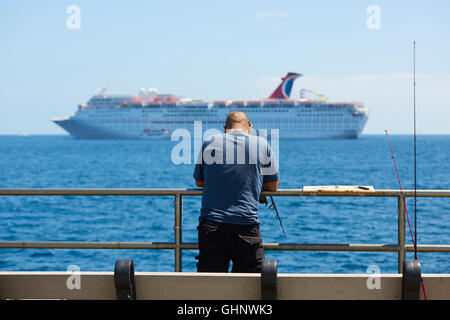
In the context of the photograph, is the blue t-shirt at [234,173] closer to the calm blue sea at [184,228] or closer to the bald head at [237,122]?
the bald head at [237,122]

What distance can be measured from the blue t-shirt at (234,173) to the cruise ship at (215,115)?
393 ft

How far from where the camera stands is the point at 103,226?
2277 cm

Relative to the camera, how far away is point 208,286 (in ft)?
7.63

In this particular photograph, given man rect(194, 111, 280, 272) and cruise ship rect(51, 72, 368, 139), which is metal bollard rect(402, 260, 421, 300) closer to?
man rect(194, 111, 280, 272)

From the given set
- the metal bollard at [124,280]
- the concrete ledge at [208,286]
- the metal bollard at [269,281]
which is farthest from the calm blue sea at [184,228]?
the metal bollard at [124,280]

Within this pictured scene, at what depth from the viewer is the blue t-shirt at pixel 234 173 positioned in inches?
139

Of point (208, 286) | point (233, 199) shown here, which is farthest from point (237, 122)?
point (208, 286)

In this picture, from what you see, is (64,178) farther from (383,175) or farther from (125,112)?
(125,112)

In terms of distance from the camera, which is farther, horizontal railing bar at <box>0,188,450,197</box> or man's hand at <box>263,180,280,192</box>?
horizontal railing bar at <box>0,188,450,197</box>

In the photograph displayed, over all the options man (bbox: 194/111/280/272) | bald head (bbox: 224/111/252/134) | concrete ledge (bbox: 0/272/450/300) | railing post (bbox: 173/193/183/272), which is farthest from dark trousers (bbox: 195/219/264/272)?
concrete ledge (bbox: 0/272/450/300)

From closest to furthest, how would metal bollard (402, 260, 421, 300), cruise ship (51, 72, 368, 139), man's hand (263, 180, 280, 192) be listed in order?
1. metal bollard (402, 260, 421, 300)
2. man's hand (263, 180, 280, 192)
3. cruise ship (51, 72, 368, 139)

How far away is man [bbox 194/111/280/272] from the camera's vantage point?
3.52m

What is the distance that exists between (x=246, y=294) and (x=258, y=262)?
1204 millimetres

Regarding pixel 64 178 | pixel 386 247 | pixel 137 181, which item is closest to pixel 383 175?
→ pixel 137 181
